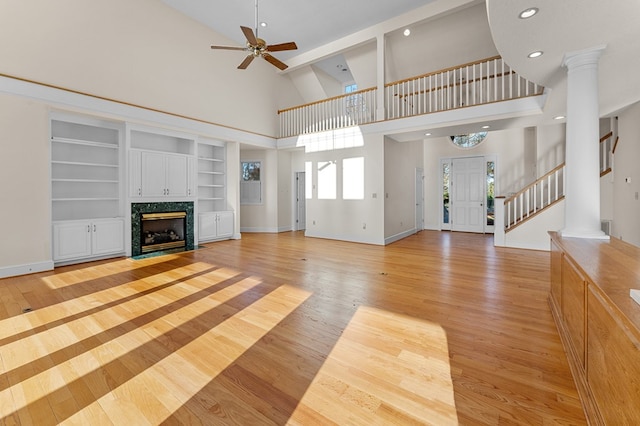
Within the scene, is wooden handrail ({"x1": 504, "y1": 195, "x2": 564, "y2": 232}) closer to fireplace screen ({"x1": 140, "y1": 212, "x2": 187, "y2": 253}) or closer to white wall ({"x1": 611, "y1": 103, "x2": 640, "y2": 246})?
white wall ({"x1": 611, "y1": 103, "x2": 640, "y2": 246})

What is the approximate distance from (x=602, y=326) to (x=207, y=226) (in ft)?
24.8

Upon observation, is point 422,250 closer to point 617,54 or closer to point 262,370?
point 617,54

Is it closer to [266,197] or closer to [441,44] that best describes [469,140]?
[441,44]

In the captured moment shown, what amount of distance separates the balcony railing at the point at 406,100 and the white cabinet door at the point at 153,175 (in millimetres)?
4097

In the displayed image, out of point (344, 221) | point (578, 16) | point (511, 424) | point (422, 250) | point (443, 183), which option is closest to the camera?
point (511, 424)

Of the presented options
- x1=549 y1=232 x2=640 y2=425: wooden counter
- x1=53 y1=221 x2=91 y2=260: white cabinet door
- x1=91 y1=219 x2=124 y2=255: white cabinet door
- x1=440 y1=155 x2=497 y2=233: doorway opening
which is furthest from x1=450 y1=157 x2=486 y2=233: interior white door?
x1=53 y1=221 x2=91 y2=260: white cabinet door

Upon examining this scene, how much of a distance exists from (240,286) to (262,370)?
2.02 meters

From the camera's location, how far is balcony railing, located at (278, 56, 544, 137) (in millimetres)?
6629

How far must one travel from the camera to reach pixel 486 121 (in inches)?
233

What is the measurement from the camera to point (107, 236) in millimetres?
5664

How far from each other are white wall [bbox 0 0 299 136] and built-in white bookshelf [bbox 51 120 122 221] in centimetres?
87

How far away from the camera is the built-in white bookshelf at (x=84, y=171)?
535cm

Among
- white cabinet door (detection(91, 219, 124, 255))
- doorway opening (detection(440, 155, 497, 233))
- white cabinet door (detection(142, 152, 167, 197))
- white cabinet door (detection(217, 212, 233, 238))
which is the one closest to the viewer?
white cabinet door (detection(91, 219, 124, 255))

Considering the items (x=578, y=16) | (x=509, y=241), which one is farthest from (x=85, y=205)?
(x=509, y=241)
